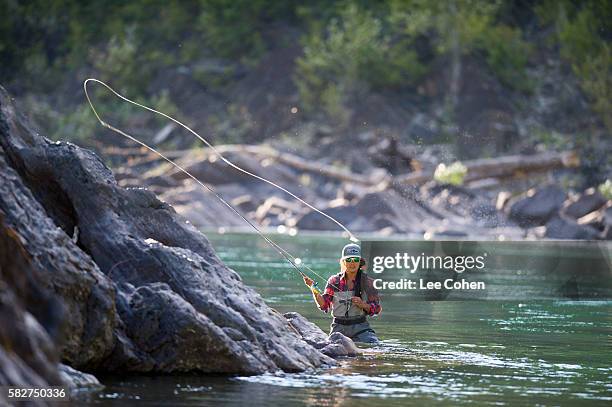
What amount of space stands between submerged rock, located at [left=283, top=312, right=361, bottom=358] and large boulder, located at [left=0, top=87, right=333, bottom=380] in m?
0.61

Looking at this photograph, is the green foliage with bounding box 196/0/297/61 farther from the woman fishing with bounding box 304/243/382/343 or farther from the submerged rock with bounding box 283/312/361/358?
the submerged rock with bounding box 283/312/361/358

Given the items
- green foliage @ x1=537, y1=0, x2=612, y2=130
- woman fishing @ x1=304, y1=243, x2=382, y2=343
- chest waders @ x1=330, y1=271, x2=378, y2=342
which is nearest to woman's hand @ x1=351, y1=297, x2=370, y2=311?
woman fishing @ x1=304, y1=243, x2=382, y2=343

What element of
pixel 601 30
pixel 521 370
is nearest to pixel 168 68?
pixel 601 30

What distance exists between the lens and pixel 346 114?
7500cm

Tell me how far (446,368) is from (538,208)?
3347cm

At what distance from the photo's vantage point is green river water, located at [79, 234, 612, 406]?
11.7 metres

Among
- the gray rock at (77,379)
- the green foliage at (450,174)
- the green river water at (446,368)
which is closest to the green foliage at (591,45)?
the green foliage at (450,174)

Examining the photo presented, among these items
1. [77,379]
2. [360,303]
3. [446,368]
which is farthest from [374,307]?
[77,379]

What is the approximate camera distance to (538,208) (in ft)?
154

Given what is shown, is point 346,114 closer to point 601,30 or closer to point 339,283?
point 601,30

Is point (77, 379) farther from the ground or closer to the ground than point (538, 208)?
closer to the ground

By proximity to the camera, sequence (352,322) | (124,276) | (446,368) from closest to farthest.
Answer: (124,276) < (446,368) < (352,322)

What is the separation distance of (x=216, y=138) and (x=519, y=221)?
31.9 meters

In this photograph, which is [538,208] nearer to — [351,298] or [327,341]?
[351,298]
